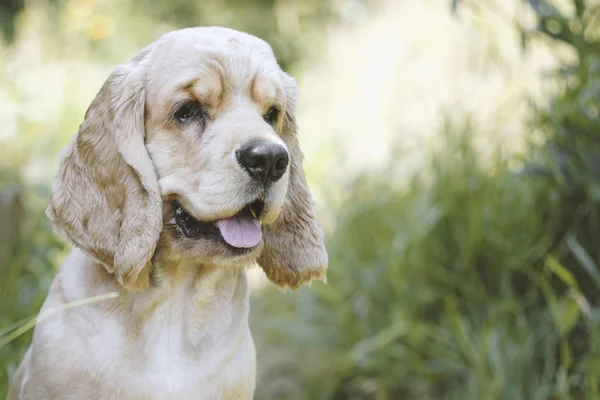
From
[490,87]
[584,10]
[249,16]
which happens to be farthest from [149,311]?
[249,16]

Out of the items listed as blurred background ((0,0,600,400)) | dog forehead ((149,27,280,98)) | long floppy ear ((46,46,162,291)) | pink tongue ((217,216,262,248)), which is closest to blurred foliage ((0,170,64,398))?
blurred background ((0,0,600,400))

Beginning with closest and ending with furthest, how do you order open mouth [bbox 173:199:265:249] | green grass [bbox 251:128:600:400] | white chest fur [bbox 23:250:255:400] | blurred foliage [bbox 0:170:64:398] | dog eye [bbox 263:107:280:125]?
white chest fur [bbox 23:250:255:400] → open mouth [bbox 173:199:265:249] → dog eye [bbox 263:107:280:125] → blurred foliage [bbox 0:170:64:398] → green grass [bbox 251:128:600:400]

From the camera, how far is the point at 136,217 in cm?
258

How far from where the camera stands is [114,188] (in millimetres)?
2654

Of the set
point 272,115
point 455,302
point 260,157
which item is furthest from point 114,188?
point 455,302

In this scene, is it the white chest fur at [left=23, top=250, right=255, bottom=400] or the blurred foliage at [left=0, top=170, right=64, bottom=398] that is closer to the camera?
the white chest fur at [left=23, top=250, right=255, bottom=400]

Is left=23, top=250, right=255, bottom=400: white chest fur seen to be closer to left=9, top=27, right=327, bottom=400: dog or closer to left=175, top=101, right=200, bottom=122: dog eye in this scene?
left=9, top=27, right=327, bottom=400: dog

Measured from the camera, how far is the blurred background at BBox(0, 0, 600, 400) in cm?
409

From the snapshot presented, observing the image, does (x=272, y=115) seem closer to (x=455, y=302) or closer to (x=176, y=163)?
(x=176, y=163)

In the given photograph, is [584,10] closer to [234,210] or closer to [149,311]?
[234,210]

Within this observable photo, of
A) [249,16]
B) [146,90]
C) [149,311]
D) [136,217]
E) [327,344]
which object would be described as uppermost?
[146,90]

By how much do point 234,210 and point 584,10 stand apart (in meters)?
2.40

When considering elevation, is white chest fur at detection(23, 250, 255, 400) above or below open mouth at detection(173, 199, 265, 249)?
below

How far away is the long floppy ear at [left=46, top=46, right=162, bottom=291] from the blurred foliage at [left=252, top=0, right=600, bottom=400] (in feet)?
6.56
